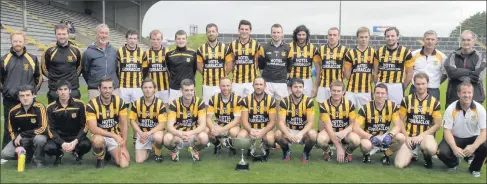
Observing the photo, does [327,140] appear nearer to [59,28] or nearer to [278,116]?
[278,116]

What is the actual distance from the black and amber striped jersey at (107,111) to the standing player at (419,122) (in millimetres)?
2843

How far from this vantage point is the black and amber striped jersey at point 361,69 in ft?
17.0

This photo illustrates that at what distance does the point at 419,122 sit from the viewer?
4426mm

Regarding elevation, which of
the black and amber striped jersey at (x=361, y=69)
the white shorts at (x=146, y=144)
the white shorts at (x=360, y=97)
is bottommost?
the white shorts at (x=146, y=144)

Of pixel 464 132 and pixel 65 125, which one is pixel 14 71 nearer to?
pixel 65 125

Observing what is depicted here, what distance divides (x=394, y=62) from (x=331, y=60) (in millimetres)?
742

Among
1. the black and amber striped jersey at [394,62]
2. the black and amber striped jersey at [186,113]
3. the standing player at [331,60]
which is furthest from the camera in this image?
the standing player at [331,60]

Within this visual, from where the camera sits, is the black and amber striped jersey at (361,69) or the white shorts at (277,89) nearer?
the black and amber striped jersey at (361,69)

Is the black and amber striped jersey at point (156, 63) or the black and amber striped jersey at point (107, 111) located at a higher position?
the black and amber striped jersey at point (156, 63)

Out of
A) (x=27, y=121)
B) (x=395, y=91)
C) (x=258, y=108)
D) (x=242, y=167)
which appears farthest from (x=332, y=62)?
(x=27, y=121)

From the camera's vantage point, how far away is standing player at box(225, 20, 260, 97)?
5.41 m

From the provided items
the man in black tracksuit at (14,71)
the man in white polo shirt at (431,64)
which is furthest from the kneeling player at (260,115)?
the man in black tracksuit at (14,71)

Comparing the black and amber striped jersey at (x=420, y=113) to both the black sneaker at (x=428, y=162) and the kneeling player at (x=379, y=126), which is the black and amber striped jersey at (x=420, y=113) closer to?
the kneeling player at (x=379, y=126)

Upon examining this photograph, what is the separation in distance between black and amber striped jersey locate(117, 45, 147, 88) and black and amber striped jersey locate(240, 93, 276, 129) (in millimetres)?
1443
